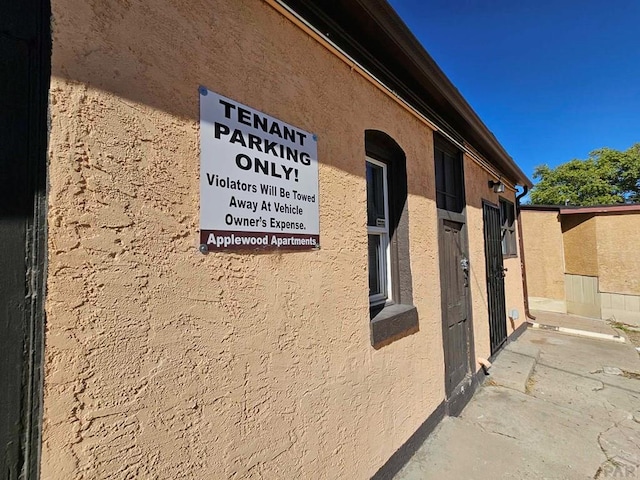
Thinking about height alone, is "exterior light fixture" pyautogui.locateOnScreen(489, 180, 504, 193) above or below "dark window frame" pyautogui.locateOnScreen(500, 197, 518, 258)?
above

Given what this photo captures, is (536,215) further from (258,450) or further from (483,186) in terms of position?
(258,450)

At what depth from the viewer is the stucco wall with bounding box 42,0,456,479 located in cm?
116

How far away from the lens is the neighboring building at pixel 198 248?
1.11 m

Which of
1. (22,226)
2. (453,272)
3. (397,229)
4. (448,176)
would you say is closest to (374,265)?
(397,229)

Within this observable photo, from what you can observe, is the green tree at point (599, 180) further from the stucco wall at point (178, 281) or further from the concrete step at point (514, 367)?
the stucco wall at point (178, 281)

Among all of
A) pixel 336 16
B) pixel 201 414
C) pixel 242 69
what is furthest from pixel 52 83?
pixel 336 16

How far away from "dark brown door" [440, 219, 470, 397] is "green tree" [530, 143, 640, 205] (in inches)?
1071

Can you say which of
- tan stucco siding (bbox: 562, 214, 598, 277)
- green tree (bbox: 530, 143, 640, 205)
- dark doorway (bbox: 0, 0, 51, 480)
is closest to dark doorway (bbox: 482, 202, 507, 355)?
dark doorway (bbox: 0, 0, 51, 480)

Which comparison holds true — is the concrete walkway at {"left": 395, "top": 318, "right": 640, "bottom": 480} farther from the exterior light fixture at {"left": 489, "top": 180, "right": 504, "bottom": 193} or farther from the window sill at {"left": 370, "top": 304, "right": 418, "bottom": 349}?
the exterior light fixture at {"left": 489, "top": 180, "right": 504, "bottom": 193}

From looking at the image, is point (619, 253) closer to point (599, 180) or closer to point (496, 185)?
point (496, 185)

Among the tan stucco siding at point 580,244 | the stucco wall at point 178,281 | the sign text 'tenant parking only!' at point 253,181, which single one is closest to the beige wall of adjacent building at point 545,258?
the tan stucco siding at point 580,244

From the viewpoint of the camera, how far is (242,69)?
5.81 ft

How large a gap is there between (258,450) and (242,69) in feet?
→ 6.30

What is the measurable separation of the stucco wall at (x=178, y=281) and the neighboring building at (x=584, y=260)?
38.4ft
